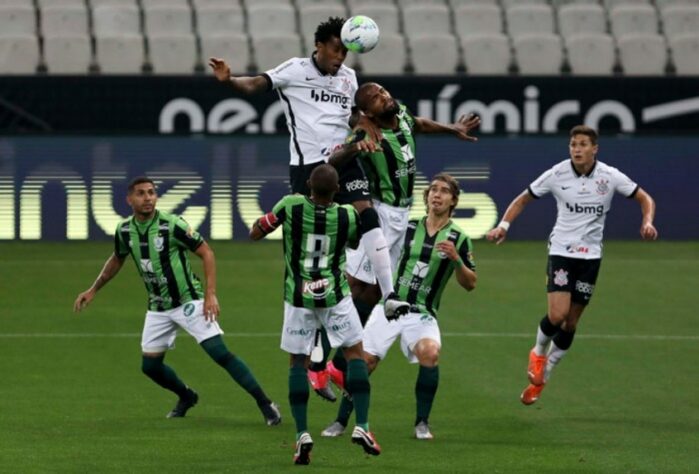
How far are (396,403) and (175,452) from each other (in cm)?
237

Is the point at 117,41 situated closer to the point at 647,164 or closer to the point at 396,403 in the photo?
the point at 647,164

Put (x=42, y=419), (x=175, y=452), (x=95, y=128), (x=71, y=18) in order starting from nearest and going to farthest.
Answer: (x=175, y=452)
(x=42, y=419)
(x=95, y=128)
(x=71, y=18)

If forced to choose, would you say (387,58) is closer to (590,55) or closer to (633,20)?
(590,55)

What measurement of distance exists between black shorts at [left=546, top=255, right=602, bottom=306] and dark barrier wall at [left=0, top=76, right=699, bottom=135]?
36.4 feet

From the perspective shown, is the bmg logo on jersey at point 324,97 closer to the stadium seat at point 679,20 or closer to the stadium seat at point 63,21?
the stadium seat at point 63,21

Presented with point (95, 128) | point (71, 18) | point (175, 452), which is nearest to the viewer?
point (175, 452)

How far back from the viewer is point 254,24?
1001 inches

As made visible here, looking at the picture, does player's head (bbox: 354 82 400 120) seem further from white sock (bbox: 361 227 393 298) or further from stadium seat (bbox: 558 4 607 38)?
stadium seat (bbox: 558 4 607 38)

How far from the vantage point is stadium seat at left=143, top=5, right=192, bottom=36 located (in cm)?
2500

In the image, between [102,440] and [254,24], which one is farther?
[254,24]

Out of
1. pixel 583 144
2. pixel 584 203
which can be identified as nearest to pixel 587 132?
pixel 583 144

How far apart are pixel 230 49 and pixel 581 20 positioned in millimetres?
5876

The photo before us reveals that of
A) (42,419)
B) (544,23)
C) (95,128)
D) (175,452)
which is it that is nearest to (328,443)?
(175,452)

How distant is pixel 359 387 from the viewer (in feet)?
30.6
